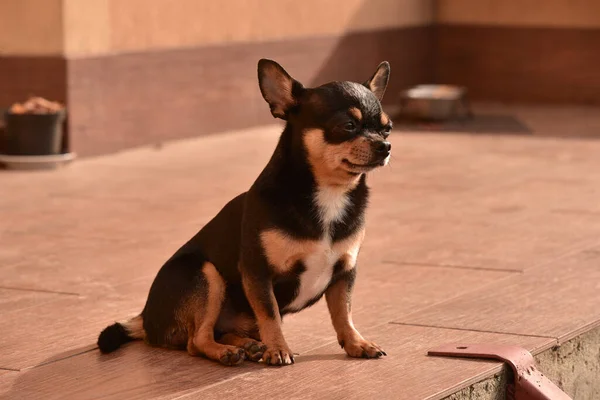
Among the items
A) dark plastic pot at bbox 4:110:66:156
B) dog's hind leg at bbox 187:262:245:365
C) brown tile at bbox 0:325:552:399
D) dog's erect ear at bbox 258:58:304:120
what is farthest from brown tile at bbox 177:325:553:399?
dark plastic pot at bbox 4:110:66:156

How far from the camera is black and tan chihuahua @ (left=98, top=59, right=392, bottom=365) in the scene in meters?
4.15

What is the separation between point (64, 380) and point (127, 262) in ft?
6.59

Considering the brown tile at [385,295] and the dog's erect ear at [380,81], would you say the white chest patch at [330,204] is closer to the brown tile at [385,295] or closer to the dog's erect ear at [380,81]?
the dog's erect ear at [380,81]

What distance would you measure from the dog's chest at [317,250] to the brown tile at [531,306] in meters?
0.81

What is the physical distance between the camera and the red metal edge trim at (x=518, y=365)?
4.37 m

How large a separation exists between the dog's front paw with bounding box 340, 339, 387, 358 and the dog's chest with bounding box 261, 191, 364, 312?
0.75 ft

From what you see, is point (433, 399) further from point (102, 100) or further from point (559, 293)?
point (102, 100)

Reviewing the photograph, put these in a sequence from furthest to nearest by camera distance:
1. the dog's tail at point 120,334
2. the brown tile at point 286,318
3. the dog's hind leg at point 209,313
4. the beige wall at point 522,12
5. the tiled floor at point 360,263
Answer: the beige wall at point 522,12 → the brown tile at point 286,318 → the dog's tail at point 120,334 → the dog's hind leg at point 209,313 → the tiled floor at point 360,263

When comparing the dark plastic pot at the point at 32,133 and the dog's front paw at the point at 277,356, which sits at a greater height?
the dark plastic pot at the point at 32,133

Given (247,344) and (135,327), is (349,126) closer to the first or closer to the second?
(247,344)

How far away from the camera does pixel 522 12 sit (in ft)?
46.8

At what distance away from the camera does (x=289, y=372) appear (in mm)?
4262

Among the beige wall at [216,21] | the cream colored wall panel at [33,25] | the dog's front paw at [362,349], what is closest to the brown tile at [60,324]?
the dog's front paw at [362,349]

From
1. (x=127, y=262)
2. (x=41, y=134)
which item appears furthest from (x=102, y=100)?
(x=127, y=262)
